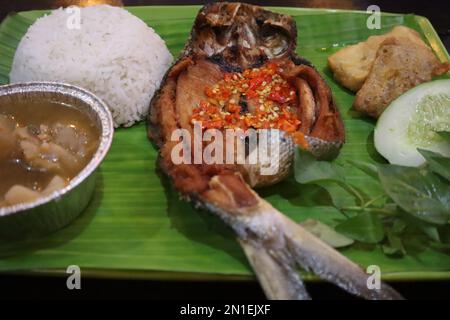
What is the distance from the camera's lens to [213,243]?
2990 mm

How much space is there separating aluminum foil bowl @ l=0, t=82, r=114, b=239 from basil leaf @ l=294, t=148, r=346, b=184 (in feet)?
3.88

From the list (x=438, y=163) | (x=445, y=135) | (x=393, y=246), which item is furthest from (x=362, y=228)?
(x=445, y=135)

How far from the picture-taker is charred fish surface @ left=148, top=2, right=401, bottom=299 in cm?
255

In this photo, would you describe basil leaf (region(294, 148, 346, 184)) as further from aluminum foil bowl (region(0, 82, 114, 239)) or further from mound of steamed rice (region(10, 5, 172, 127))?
mound of steamed rice (region(10, 5, 172, 127))

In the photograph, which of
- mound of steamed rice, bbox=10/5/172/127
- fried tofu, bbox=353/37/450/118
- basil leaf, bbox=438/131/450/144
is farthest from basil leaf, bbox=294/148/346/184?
mound of steamed rice, bbox=10/5/172/127

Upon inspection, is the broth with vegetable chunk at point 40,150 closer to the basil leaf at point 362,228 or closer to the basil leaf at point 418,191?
the basil leaf at point 362,228

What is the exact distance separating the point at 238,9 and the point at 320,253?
8.00ft

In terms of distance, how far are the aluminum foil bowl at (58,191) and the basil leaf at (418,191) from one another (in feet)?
5.68

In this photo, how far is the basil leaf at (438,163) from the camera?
9.88 feet

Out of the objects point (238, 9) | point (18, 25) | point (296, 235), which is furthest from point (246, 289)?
point (18, 25)

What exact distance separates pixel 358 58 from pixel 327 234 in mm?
1933

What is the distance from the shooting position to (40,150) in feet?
9.77

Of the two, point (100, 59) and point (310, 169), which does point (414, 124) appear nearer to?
point (310, 169)

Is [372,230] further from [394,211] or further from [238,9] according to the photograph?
[238,9]
